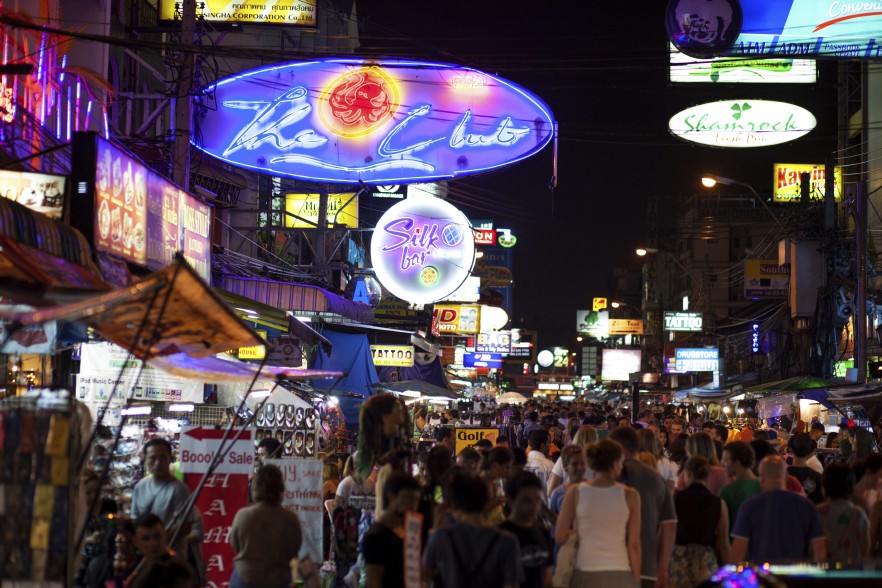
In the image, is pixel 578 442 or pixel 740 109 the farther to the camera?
pixel 740 109

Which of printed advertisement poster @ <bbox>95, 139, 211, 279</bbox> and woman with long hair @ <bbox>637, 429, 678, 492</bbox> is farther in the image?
printed advertisement poster @ <bbox>95, 139, 211, 279</bbox>

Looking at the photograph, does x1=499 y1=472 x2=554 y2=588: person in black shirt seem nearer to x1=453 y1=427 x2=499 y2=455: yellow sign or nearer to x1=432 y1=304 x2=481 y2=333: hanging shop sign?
x1=453 y1=427 x2=499 y2=455: yellow sign

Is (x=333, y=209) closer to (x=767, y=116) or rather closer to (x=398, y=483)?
(x=767, y=116)

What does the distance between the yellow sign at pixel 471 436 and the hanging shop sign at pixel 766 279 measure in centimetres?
2559

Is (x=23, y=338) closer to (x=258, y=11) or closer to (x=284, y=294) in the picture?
(x=284, y=294)

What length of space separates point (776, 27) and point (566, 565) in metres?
27.2

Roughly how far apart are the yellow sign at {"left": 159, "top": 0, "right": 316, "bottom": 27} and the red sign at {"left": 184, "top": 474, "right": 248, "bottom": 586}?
13.7 meters

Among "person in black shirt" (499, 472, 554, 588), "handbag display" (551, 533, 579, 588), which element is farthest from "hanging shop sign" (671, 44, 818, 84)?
"person in black shirt" (499, 472, 554, 588)

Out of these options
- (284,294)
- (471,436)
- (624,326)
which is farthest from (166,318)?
(624,326)

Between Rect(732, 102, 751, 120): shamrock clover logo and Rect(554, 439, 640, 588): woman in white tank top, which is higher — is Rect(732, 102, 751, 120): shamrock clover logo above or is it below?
above

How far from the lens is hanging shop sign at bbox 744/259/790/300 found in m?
41.4

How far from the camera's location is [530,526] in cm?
723

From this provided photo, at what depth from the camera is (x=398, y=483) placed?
728 centimetres

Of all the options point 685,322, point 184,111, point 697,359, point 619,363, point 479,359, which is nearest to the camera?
point 184,111
